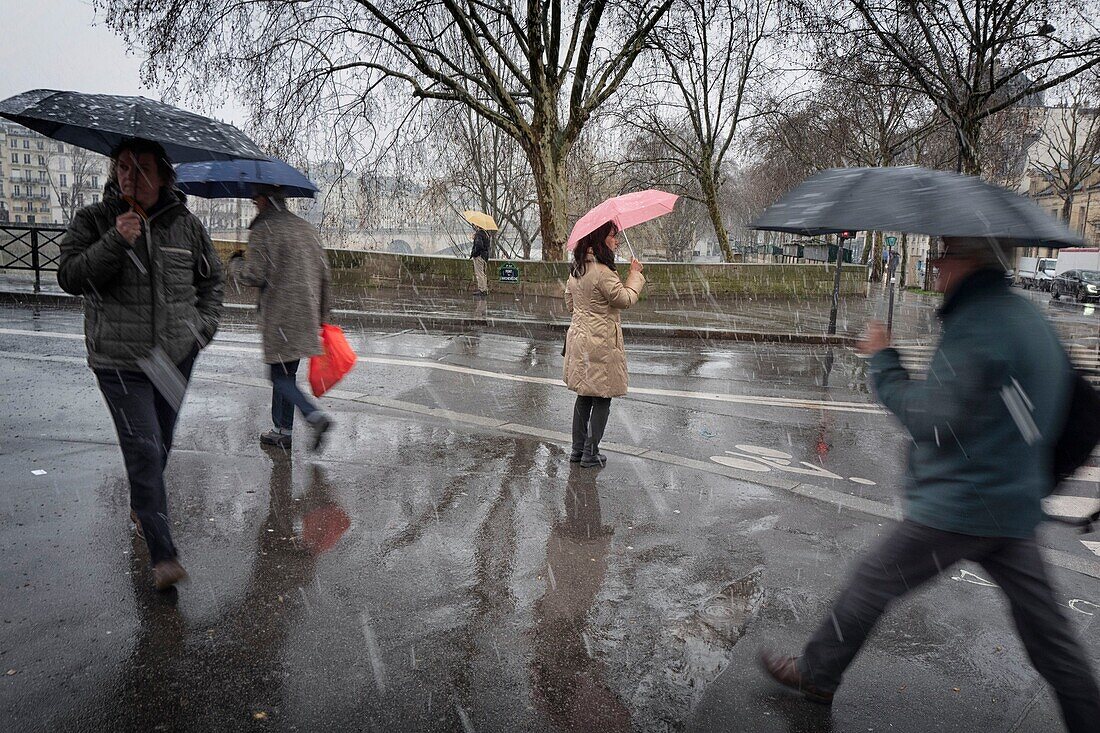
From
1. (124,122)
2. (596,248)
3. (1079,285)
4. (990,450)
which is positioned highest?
(1079,285)

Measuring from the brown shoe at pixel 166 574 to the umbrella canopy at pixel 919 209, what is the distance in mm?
2928

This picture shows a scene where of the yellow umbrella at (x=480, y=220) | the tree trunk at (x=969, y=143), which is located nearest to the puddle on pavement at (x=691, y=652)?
the yellow umbrella at (x=480, y=220)

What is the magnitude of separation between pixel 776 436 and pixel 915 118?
36273 millimetres

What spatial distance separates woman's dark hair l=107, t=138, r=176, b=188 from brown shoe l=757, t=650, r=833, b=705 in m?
3.36

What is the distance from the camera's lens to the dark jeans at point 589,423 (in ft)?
19.1

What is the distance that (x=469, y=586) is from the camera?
12.7ft

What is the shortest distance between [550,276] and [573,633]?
58.0 ft

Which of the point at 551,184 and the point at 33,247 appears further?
the point at 551,184

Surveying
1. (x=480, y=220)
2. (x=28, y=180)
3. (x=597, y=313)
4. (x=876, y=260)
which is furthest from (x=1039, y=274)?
(x=28, y=180)

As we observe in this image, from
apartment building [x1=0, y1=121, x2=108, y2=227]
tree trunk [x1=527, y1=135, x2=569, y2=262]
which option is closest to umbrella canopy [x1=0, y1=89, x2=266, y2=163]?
tree trunk [x1=527, y1=135, x2=569, y2=262]

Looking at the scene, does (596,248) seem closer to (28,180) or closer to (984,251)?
(984,251)

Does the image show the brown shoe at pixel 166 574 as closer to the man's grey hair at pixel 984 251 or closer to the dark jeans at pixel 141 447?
the dark jeans at pixel 141 447

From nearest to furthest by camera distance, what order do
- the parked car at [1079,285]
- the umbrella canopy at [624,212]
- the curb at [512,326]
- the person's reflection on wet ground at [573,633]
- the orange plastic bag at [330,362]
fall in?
the person's reflection on wet ground at [573,633], the umbrella canopy at [624,212], the orange plastic bag at [330,362], the curb at [512,326], the parked car at [1079,285]

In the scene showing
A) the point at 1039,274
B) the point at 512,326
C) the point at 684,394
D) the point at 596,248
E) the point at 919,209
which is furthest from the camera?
the point at 1039,274
